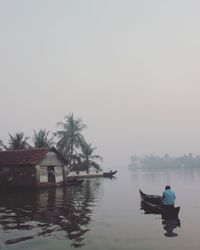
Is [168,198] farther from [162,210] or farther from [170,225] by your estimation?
[170,225]

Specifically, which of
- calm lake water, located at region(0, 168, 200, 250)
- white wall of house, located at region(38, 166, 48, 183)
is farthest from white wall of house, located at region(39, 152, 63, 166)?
calm lake water, located at region(0, 168, 200, 250)

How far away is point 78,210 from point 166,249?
13.1m

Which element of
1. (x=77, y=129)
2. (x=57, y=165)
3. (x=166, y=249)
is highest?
(x=77, y=129)

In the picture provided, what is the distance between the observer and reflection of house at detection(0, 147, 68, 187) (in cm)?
4959

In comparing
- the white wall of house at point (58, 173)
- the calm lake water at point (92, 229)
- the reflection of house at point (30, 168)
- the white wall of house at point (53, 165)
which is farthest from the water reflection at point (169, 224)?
the white wall of house at point (58, 173)

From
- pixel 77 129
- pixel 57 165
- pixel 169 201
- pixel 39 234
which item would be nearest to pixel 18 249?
pixel 39 234

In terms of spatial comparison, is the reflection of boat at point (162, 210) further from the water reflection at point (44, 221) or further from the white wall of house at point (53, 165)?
the white wall of house at point (53, 165)

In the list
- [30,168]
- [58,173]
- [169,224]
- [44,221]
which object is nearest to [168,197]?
[169,224]

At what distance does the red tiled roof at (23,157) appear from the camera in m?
50.1

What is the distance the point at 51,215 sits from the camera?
85.4 feet

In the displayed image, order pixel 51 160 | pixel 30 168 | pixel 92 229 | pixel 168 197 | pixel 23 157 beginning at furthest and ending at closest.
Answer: pixel 51 160
pixel 23 157
pixel 30 168
pixel 168 197
pixel 92 229

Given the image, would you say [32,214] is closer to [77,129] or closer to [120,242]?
[120,242]

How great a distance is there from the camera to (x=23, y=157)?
51469 millimetres

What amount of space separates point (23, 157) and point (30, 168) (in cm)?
247
